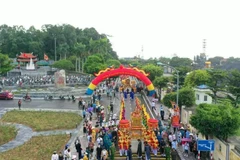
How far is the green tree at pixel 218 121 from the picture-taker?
15.4 metres

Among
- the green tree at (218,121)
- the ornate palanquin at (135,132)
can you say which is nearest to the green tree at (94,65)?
the ornate palanquin at (135,132)

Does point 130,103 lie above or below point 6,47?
below

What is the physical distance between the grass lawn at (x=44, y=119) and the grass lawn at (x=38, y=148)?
2.70 meters

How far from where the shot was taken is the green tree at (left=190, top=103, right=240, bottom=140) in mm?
15406

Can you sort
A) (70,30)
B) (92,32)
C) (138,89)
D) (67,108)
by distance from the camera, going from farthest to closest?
(92,32) → (70,30) → (138,89) → (67,108)

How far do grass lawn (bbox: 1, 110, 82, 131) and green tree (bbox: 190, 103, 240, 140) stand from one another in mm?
10451

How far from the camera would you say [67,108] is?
1225 inches

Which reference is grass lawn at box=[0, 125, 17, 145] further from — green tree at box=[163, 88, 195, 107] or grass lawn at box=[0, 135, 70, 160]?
green tree at box=[163, 88, 195, 107]

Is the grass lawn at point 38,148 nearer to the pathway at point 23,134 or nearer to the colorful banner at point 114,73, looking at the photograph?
the pathway at point 23,134

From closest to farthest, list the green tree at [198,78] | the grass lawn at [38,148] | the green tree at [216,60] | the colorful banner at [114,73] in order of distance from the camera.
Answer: the grass lawn at [38,148]
the colorful banner at [114,73]
the green tree at [198,78]
the green tree at [216,60]

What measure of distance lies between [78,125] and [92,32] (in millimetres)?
80105

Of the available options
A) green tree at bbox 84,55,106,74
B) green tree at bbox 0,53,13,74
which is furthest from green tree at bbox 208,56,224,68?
green tree at bbox 0,53,13,74

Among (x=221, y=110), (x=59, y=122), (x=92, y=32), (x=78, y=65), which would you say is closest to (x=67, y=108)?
(x=59, y=122)

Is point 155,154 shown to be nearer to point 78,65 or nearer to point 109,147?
point 109,147
